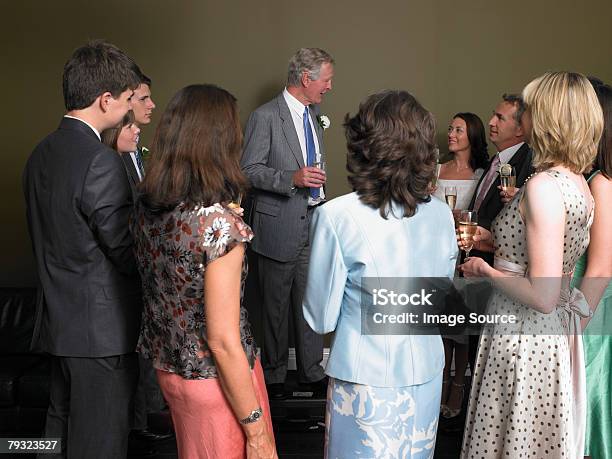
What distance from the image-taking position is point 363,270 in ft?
6.82

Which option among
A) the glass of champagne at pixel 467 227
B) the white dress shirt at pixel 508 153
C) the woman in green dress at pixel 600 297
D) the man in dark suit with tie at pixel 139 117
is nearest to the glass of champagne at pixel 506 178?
the woman in green dress at pixel 600 297

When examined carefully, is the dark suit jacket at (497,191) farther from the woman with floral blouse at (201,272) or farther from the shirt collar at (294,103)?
the woman with floral blouse at (201,272)

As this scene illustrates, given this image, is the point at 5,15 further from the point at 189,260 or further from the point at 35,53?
the point at 189,260

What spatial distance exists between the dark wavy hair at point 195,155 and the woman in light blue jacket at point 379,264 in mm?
320

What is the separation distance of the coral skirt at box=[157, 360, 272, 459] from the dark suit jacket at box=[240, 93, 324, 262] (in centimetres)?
240

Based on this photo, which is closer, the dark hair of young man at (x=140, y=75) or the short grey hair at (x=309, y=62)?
the dark hair of young man at (x=140, y=75)

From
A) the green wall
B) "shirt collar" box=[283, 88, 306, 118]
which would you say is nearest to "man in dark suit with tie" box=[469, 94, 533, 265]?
the green wall

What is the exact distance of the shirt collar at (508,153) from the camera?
4.01 metres

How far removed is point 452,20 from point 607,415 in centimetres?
305

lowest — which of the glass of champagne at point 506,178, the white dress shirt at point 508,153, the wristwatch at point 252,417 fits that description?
the wristwatch at point 252,417

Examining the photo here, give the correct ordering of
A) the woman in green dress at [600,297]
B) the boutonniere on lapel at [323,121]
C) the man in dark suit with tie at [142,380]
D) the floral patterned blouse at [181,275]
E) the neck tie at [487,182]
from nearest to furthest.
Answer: the floral patterned blouse at [181,275]
the woman in green dress at [600,297]
the man in dark suit with tie at [142,380]
the neck tie at [487,182]
the boutonniere on lapel at [323,121]

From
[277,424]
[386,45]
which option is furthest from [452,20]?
[277,424]

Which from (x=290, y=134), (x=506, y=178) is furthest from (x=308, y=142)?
(x=506, y=178)

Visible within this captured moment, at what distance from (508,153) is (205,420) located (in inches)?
103
